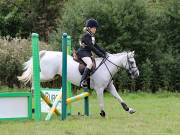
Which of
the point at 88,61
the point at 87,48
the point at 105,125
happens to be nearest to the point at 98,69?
the point at 88,61

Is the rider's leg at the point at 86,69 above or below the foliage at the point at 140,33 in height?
below

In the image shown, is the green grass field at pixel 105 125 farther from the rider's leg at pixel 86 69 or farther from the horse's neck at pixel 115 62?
the horse's neck at pixel 115 62

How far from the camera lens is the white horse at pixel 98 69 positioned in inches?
532

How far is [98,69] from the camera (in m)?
13.6

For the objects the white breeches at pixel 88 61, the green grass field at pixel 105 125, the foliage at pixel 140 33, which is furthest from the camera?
the foliage at pixel 140 33

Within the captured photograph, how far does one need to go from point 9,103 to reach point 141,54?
12.6 m

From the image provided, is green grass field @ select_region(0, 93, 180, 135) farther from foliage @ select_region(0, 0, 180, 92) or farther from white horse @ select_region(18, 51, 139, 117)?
foliage @ select_region(0, 0, 180, 92)

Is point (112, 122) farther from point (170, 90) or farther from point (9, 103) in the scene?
point (170, 90)

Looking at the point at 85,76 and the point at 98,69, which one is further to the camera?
the point at 98,69

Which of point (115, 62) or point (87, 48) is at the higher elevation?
point (87, 48)

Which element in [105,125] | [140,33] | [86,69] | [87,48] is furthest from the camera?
[140,33]

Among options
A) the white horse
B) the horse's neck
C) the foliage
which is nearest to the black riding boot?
the white horse

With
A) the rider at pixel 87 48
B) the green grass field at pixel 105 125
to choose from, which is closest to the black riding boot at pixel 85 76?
the rider at pixel 87 48

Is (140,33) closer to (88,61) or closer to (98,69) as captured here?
(98,69)
